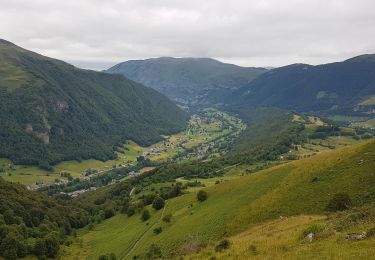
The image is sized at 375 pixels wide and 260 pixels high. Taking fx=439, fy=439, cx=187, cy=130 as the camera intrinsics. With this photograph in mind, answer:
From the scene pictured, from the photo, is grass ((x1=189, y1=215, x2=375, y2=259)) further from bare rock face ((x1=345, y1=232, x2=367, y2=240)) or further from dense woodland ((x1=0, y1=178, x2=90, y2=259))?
dense woodland ((x1=0, y1=178, x2=90, y2=259))

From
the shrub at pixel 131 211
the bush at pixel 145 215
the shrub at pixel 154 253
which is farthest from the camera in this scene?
the shrub at pixel 131 211

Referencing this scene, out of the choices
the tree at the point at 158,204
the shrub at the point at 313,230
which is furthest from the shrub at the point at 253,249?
the tree at the point at 158,204

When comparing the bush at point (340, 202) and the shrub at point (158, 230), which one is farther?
the shrub at point (158, 230)

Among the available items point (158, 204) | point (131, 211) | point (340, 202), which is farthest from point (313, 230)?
point (131, 211)

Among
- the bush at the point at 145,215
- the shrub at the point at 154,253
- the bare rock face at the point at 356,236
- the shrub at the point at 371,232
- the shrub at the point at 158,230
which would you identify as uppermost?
the shrub at the point at 371,232

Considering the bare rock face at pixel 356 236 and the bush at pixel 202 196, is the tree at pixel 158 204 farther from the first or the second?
the bare rock face at pixel 356 236

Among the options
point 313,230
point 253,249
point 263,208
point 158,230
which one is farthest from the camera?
point 158,230

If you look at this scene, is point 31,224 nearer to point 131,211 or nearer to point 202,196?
point 131,211

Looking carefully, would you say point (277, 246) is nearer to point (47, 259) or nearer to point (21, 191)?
point (47, 259)
